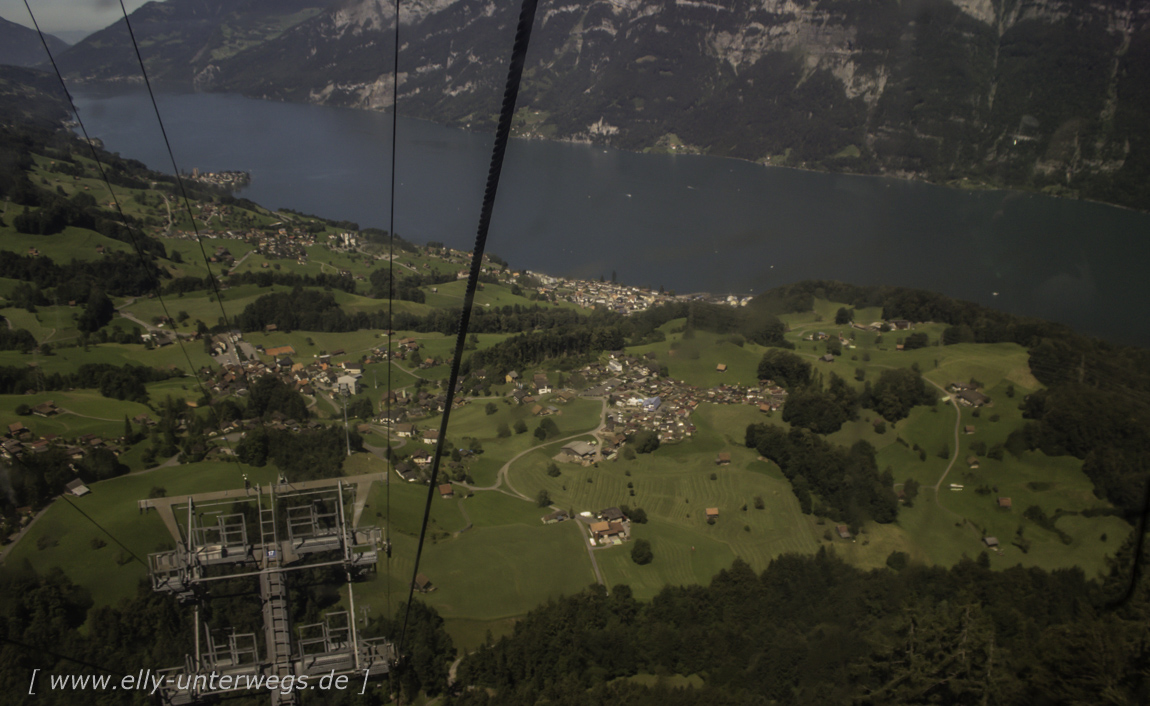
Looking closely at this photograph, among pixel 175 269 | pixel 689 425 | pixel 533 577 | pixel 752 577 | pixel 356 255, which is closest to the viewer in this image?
pixel 752 577

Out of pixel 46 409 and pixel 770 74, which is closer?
pixel 46 409

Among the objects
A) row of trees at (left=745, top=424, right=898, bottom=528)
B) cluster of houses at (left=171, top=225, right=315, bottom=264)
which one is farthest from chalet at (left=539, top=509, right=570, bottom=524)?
cluster of houses at (left=171, top=225, right=315, bottom=264)

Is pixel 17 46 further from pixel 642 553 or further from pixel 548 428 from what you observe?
pixel 642 553

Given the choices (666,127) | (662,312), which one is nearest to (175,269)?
(662,312)

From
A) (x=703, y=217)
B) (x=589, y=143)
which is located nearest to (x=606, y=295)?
(x=703, y=217)

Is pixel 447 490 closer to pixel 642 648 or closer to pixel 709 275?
pixel 642 648

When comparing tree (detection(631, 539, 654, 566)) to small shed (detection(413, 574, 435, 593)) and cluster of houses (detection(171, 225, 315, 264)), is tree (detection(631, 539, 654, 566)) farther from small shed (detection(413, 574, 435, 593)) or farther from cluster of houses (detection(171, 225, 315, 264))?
cluster of houses (detection(171, 225, 315, 264))

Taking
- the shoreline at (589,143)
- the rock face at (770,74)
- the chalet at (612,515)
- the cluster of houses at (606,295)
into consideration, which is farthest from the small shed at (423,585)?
the shoreline at (589,143)
